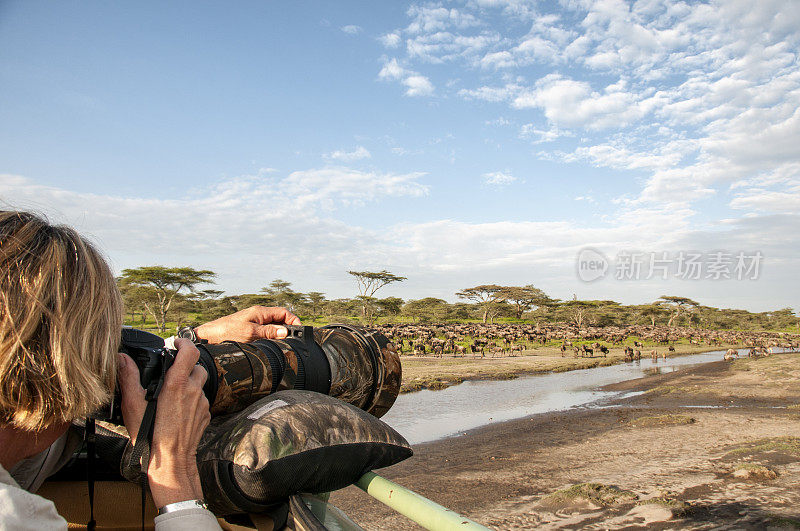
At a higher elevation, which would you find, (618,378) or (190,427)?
(190,427)

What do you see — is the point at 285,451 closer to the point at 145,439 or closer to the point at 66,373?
the point at 145,439

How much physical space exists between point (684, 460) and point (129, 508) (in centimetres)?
735

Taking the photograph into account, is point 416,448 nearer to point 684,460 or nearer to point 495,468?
point 495,468

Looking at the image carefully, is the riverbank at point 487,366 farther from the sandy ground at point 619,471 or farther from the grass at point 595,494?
the grass at point 595,494

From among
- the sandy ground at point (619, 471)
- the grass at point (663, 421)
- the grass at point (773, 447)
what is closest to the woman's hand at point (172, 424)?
the sandy ground at point (619, 471)

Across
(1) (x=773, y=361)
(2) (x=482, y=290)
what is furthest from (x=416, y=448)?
(2) (x=482, y=290)

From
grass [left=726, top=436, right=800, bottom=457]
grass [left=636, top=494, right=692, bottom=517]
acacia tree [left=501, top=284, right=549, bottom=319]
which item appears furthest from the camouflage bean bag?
acacia tree [left=501, top=284, right=549, bottom=319]

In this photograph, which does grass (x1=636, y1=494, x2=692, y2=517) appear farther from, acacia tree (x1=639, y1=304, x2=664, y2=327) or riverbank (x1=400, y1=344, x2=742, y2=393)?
acacia tree (x1=639, y1=304, x2=664, y2=327)

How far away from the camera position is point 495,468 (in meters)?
7.18

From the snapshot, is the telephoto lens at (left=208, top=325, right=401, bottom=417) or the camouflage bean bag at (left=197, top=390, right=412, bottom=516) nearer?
the camouflage bean bag at (left=197, top=390, right=412, bottom=516)

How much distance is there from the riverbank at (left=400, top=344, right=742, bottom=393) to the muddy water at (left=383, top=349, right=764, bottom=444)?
2.28ft

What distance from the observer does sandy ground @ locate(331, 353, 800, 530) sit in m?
4.89

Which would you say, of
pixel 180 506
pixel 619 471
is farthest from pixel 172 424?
pixel 619 471

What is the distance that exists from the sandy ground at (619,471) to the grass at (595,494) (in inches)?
0.5
